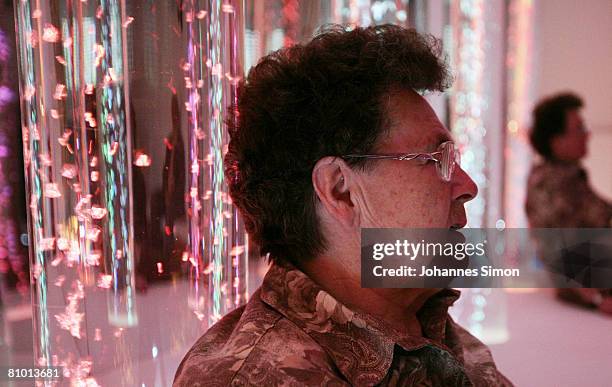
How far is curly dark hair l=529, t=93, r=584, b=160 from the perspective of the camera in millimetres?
1166

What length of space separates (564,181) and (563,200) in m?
0.06

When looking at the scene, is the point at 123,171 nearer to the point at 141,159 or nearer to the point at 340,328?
the point at 141,159

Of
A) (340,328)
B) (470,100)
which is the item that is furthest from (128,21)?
(470,100)

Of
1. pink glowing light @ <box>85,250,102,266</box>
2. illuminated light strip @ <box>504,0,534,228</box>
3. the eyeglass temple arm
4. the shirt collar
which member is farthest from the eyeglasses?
pink glowing light @ <box>85,250,102,266</box>

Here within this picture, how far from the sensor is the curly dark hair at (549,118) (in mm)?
1166

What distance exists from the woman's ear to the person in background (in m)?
0.45

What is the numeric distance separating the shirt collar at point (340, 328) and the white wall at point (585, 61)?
56 cm

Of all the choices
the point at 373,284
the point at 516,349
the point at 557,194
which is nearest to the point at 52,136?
the point at 373,284

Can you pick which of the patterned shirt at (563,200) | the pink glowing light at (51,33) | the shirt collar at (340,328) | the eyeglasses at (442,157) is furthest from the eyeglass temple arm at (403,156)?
the pink glowing light at (51,33)

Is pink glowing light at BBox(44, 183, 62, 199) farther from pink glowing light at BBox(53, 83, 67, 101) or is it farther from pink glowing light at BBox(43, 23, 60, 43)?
pink glowing light at BBox(43, 23, 60, 43)

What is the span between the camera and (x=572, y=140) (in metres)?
1.08

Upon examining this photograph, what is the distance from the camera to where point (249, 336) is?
745mm

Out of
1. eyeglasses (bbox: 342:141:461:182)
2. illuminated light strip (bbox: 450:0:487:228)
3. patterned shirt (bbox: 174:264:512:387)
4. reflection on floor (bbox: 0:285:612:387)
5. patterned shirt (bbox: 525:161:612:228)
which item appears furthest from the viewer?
illuminated light strip (bbox: 450:0:487:228)

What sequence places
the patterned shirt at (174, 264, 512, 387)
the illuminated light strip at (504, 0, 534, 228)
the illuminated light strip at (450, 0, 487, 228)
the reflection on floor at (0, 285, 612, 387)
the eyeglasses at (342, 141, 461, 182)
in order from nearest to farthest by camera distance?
the patterned shirt at (174, 264, 512, 387) < the eyeglasses at (342, 141, 461, 182) < the reflection on floor at (0, 285, 612, 387) < the illuminated light strip at (504, 0, 534, 228) < the illuminated light strip at (450, 0, 487, 228)
